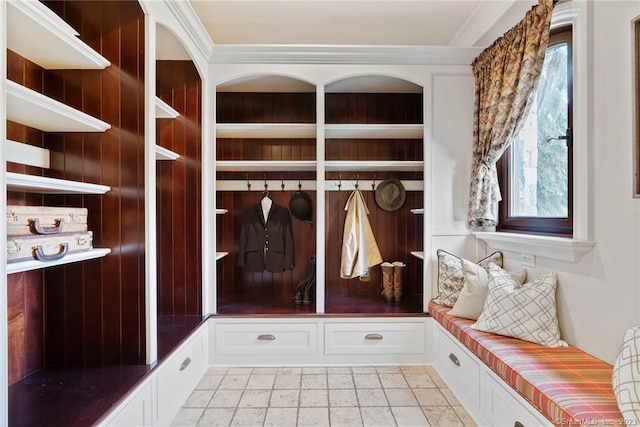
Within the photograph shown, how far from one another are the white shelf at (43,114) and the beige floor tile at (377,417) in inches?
81.5

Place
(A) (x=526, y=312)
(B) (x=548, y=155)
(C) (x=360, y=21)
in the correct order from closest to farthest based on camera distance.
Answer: (A) (x=526, y=312) → (B) (x=548, y=155) → (C) (x=360, y=21)

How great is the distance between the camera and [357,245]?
277 centimetres

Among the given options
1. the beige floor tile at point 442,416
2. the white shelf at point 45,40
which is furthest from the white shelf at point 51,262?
the beige floor tile at point 442,416

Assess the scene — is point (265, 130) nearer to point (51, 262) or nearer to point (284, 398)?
point (51, 262)

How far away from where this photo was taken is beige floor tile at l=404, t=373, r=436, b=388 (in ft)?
7.22

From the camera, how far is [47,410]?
1243mm

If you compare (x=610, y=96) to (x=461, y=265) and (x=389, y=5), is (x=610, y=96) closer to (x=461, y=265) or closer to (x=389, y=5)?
(x=461, y=265)

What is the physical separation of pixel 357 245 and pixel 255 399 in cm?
137

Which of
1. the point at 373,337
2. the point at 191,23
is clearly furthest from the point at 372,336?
the point at 191,23

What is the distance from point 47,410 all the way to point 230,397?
1034mm

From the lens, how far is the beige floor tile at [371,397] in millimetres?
1985

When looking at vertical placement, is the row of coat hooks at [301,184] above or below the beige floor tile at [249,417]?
above

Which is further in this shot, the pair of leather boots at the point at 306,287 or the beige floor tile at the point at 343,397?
the pair of leather boots at the point at 306,287

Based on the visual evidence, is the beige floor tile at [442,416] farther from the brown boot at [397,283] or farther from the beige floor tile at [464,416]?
the brown boot at [397,283]
